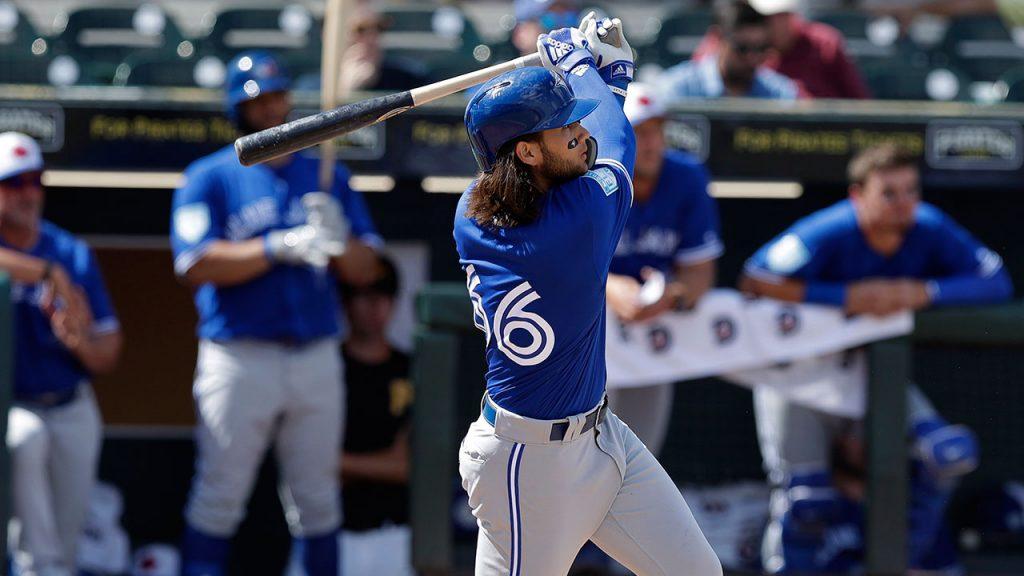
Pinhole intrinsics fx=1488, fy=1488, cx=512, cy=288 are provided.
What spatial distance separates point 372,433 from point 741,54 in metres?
1.95

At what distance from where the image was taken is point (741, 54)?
5523mm

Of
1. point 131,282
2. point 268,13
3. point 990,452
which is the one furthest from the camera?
point 268,13

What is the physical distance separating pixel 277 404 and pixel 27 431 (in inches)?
30.8

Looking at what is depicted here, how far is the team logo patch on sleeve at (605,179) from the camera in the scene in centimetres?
308

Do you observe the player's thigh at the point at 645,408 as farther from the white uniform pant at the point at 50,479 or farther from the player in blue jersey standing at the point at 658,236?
the white uniform pant at the point at 50,479

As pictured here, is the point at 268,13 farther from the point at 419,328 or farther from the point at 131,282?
the point at 419,328

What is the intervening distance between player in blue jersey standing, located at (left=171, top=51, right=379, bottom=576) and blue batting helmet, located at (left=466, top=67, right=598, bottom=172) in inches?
67.3

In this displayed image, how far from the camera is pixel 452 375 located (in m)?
4.60

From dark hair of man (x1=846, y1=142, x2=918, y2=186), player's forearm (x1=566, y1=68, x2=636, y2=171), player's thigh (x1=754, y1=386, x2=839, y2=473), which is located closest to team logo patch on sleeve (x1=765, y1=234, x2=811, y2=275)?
dark hair of man (x1=846, y1=142, x2=918, y2=186)

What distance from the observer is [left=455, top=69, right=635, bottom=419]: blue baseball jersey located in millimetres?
3012

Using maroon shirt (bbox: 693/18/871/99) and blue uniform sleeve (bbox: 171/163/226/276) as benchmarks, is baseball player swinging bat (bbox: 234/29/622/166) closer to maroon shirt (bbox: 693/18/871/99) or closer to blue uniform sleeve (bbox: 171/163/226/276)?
blue uniform sleeve (bbox: 171/163/226/276)

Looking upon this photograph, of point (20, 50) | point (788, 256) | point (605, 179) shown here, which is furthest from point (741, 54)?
point (20, 50)

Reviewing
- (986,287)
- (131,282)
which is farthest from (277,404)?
(986,287)

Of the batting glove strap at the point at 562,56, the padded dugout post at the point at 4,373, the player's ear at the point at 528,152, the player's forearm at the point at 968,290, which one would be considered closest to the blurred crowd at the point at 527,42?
the player's forearm at the point at 968,290
